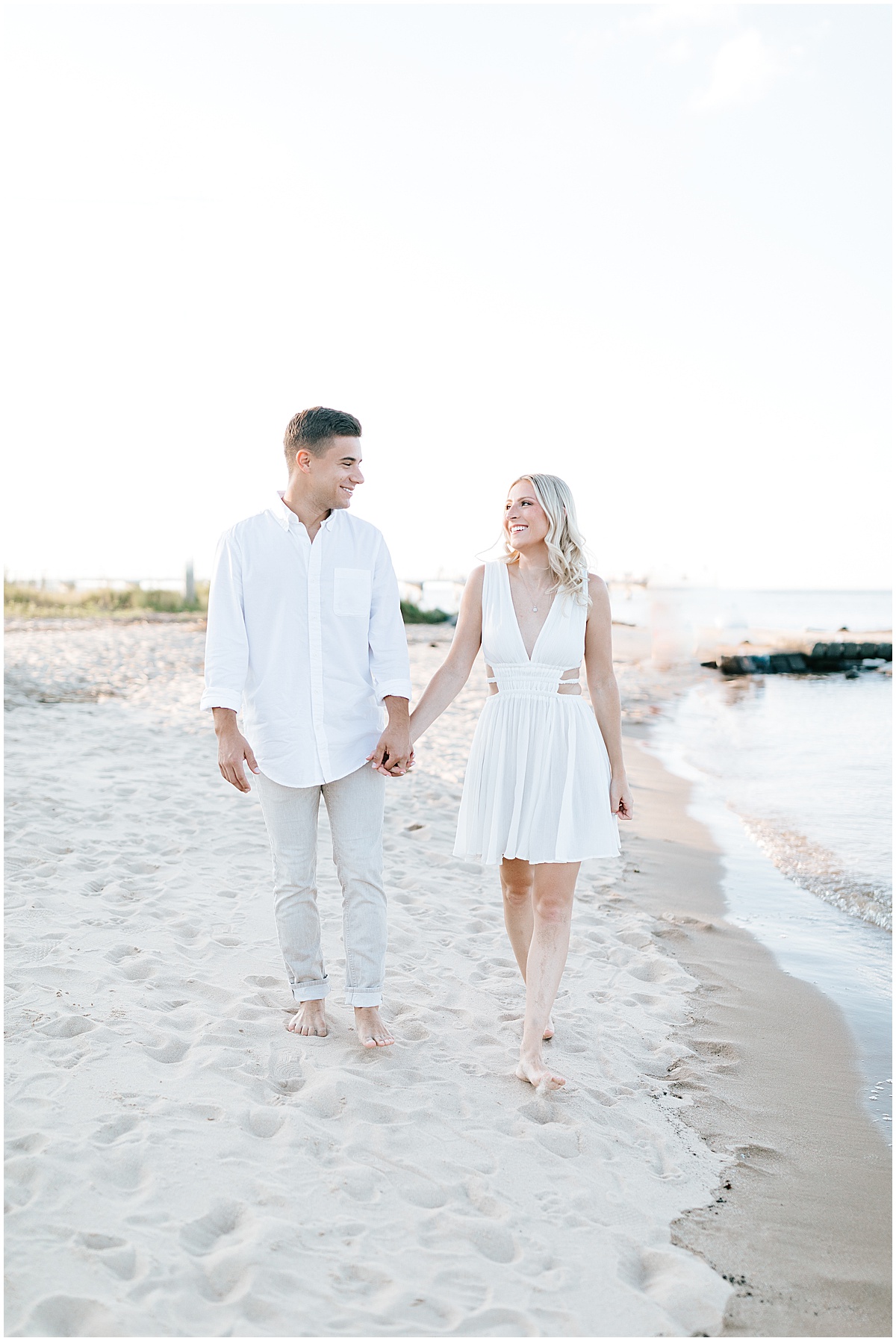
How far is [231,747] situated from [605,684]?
4.20 ft

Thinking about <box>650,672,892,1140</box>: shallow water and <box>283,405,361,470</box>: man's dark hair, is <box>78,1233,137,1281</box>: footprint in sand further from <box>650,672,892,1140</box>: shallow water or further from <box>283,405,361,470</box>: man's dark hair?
<box>650,672,892,1140</box>: shallow water

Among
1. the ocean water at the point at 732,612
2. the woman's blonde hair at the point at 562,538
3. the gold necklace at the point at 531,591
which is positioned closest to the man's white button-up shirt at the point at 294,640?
the gold necklace at the point at 531,591

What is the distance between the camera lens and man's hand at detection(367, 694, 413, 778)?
314cm

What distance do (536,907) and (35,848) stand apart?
10.9 ft

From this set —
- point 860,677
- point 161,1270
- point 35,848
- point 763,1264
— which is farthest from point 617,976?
point 860,677

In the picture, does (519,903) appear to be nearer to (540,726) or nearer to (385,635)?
(540,726)

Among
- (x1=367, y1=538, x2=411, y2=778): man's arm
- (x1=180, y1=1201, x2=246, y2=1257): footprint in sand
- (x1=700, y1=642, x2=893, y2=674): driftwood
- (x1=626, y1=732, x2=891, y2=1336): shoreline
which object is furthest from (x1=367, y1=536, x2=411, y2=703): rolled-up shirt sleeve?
(x1=700, y1=642, x2=893, y2=674): driftwood

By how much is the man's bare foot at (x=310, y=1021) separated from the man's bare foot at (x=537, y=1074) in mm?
688

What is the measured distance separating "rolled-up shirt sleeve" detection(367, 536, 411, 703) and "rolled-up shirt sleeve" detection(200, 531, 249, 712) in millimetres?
432

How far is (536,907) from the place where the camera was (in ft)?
10.4

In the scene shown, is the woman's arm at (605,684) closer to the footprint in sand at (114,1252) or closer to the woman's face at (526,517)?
the woman's face at (526,517)

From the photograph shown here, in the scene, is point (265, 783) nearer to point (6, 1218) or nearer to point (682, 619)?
point (6, 1218)

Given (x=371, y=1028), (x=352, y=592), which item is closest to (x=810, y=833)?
(x=371, y=1028)

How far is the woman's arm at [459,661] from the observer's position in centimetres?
328
